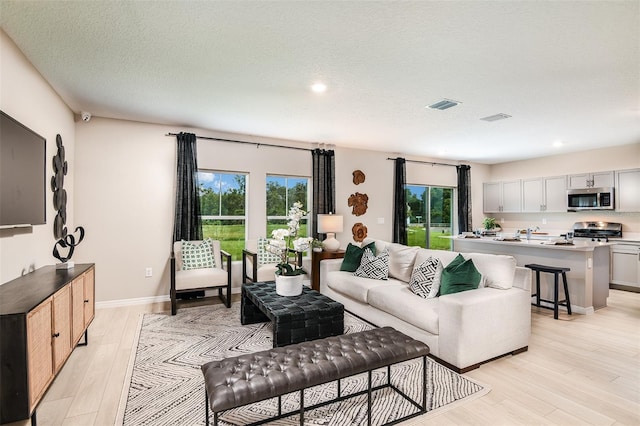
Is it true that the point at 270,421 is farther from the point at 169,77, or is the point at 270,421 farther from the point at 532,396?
the point at 169,77

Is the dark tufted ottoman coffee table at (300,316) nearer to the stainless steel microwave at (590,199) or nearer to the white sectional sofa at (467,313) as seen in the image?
the white sectional sofa at (467,313)

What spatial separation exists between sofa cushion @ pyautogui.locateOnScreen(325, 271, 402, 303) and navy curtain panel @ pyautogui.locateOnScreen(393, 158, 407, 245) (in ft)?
8.61

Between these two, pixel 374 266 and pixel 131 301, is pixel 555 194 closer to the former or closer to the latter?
pixel 374 266

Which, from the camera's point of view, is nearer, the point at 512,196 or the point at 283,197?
the point at 283,197

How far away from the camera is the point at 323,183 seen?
5828 mm

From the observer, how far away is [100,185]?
436cm

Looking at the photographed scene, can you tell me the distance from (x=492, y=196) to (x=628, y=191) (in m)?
2.55

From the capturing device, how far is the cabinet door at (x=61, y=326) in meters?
2.20

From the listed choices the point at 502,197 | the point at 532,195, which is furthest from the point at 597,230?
the point at 502,197

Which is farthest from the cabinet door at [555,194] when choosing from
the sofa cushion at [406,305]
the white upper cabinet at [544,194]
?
the sofa cushion at [406,305]

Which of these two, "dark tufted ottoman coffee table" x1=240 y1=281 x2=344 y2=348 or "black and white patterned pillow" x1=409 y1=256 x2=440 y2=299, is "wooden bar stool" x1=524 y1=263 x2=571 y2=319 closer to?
"black and white patterned pillow" x1=409 y1=256 x2=440 y2=299

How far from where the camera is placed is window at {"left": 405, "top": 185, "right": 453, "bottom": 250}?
7.28m

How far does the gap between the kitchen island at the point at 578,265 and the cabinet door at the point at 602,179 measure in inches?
89.1

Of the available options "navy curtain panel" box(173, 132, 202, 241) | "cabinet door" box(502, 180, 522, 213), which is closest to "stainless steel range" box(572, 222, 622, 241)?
"cabinet door" box(502, 180, 522, 213)
